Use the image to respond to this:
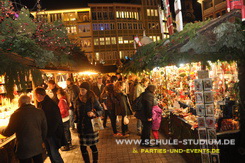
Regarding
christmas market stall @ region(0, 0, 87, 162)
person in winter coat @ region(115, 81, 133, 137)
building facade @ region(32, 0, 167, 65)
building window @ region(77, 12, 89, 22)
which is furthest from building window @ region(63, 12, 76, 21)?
christmas market stall @ region(0, 0, 87, 162)

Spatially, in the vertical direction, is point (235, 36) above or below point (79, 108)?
above

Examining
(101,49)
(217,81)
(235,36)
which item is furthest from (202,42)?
(101,49)

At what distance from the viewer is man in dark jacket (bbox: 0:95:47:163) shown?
3.55m

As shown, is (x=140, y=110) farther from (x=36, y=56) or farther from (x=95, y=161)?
(x=36, y=56)

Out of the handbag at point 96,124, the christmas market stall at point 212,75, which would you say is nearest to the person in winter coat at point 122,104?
the christmas market stall at point 212,75

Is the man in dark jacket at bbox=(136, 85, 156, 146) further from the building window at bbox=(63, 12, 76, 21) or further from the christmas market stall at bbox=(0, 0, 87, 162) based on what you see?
the building window at bbox=(63, 12, 76, 21)

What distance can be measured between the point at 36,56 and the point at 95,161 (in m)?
2.69

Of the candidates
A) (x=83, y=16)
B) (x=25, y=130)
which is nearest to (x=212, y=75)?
(x=25, y=130)

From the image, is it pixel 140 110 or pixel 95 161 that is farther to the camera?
pixel 140 110

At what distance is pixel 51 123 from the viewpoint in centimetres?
437

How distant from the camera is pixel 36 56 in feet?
14.4

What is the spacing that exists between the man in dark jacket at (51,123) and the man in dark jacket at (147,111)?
2.37 meters

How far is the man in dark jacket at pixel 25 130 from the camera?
3553 mm

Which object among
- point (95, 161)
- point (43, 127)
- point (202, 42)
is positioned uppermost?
point (202, 42)
